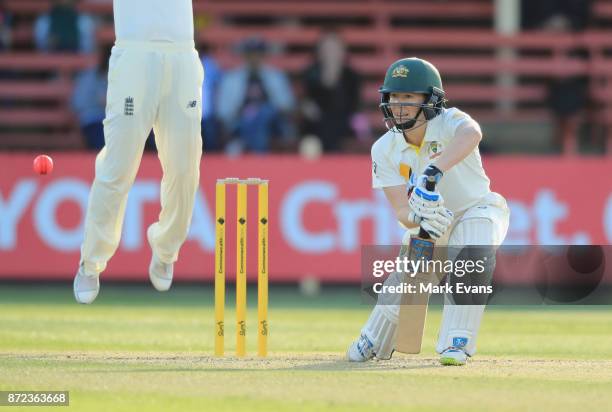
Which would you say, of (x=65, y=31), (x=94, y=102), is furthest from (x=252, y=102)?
(x=65, y=31)

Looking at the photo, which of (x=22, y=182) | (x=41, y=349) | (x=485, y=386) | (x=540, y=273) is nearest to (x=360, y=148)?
(x=540, y=273)

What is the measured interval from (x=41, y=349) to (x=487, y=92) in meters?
8.16

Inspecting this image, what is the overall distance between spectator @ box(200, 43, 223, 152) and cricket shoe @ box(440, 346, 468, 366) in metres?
6.24

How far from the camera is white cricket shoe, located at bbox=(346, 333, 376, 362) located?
6.83 meters

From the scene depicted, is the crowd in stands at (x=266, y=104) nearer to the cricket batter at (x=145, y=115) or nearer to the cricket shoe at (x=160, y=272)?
the cricket shoe at (x=160, y=272)

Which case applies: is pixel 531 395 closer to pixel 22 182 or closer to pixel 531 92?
pixel 22 182

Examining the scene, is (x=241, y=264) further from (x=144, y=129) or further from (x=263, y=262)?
(x=144, y=129)

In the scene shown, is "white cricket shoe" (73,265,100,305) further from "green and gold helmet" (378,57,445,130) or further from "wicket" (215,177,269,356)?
"green and gold helmet" (378,57,445,130)

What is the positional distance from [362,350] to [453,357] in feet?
1.62

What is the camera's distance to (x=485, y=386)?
5918 millimetres

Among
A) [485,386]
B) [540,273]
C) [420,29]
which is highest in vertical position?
[420,29]

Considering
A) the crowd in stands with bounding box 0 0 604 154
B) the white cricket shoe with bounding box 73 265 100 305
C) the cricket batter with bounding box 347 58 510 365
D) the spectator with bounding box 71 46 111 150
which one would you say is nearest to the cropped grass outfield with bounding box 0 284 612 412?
the cricket batter with bounding box 347 58 510 365

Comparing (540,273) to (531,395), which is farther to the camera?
(540,273)

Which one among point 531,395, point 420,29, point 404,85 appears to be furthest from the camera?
point 420,29
